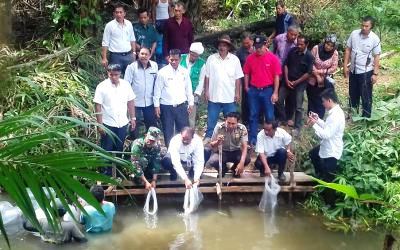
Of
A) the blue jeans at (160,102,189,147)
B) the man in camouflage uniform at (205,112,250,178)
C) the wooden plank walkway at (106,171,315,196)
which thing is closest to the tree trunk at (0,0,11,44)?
the man in camouflage uniform at (205,112,250,178)

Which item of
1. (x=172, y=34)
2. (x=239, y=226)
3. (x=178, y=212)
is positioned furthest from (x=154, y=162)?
(x=172, y=34)

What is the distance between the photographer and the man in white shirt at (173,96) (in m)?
7.93

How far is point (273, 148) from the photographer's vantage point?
8.02 metres

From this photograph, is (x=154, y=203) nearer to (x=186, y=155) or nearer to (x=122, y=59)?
(x=186, y=155)

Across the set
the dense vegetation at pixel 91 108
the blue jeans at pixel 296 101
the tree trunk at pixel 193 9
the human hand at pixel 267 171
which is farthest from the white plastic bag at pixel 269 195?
the tree trunk at pixel 193 9

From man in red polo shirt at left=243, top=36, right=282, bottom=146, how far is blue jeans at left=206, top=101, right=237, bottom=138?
0.89 ft

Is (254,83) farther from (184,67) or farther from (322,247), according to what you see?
(322,247)

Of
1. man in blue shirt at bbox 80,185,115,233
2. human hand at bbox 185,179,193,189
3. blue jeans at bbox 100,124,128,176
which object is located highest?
blue jeans at bbox 100,124,128,176

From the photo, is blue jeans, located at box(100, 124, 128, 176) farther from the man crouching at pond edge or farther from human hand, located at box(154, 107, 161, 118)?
the man crouching at pond edge

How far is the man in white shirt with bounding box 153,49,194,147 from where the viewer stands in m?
7.93

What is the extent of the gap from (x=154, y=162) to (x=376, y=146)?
2693mm

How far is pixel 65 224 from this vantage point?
6.94m

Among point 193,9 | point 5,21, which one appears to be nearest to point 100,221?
point 193,9

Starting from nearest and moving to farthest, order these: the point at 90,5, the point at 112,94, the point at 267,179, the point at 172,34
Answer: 1. the point at 112,94
2. the point at 267,179
3. the point at 172,34
4. the point at 90,5
